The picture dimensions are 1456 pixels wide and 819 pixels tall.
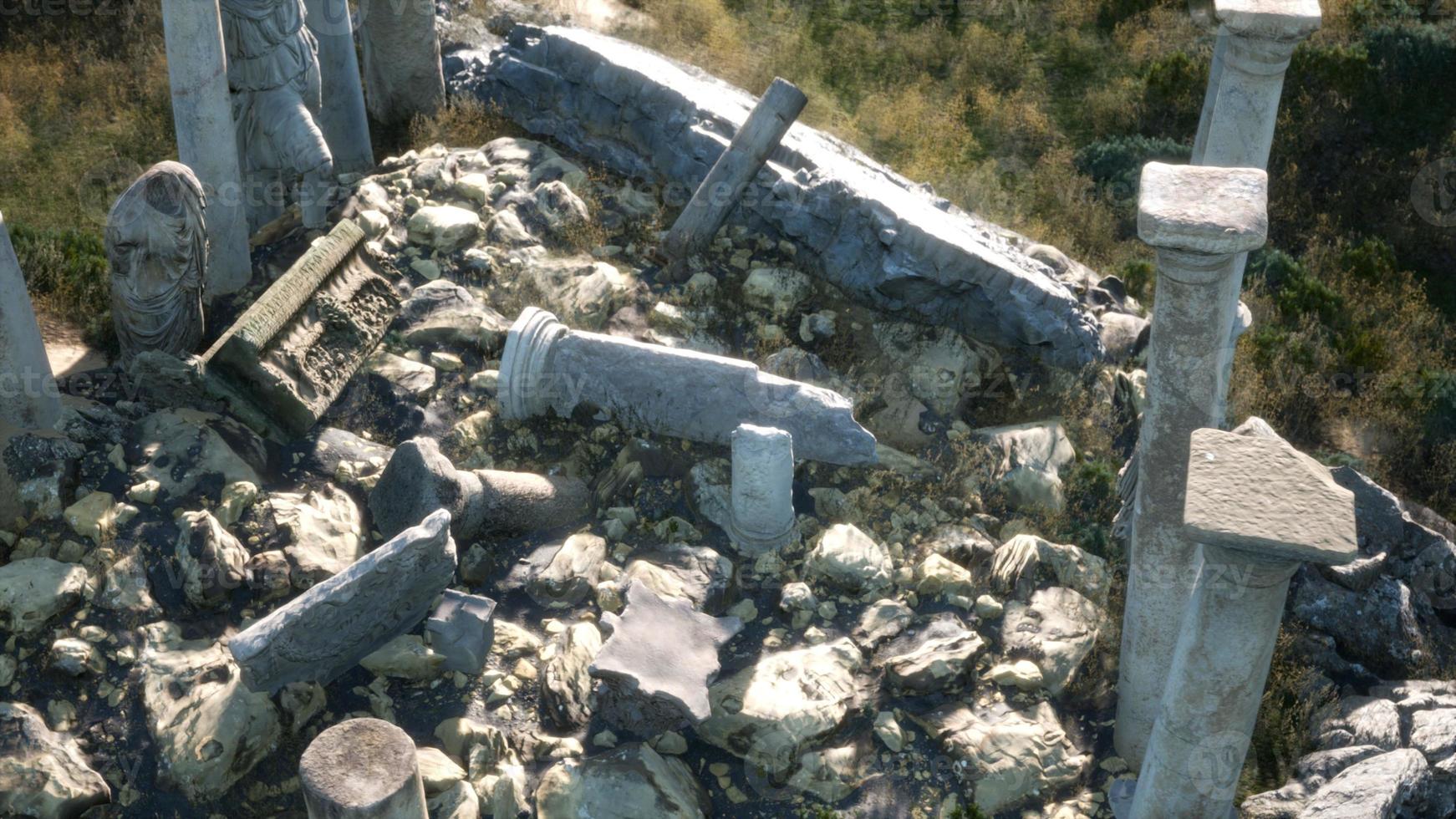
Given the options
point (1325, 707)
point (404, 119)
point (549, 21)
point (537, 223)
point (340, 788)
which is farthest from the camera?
point (549, 21)

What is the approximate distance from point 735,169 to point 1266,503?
521 cm

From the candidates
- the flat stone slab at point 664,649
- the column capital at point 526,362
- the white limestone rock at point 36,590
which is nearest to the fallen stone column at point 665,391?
the column capital at point 526,362

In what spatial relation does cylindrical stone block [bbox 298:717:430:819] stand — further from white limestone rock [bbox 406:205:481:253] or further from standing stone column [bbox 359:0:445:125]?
standing stone column [bbox 359:0:445:125]

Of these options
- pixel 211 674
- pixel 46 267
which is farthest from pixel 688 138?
pixel 211 674

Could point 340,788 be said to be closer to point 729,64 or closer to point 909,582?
point 909,582

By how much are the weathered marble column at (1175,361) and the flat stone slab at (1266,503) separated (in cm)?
59

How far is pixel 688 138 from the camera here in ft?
30.3

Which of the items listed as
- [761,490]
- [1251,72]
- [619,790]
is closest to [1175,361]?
[1251,72]

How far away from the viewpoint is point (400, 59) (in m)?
10.3

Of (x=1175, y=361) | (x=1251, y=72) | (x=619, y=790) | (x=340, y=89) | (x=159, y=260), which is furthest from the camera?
(x=340, y=89)

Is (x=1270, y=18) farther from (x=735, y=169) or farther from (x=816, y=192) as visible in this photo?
(x=735, y=169)

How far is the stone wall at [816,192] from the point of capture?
823 cm

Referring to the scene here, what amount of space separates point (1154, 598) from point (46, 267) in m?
7.68

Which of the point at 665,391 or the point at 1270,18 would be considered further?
the point at 665,391
